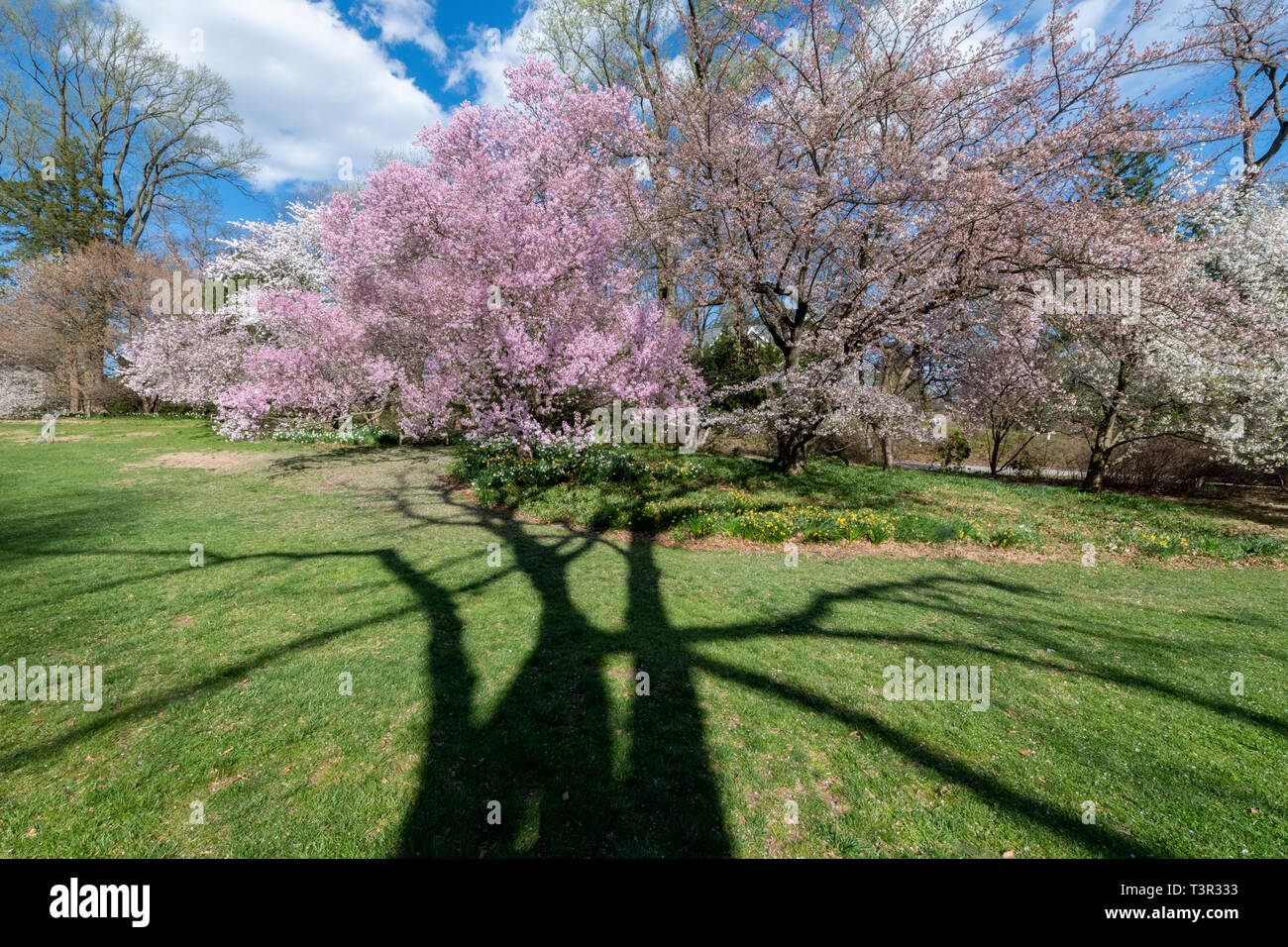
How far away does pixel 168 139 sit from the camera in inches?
1073

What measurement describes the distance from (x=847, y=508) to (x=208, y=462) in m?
17.8

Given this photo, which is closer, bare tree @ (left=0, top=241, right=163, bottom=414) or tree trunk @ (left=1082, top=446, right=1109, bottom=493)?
tree trunk @ (left=1082, top=446, right=1109, bottom=493)

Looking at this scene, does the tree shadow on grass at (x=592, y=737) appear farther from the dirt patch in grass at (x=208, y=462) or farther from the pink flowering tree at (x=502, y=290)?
the dirt patch in grass at (x=208, y=462)

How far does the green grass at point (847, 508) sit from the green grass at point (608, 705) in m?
1.28

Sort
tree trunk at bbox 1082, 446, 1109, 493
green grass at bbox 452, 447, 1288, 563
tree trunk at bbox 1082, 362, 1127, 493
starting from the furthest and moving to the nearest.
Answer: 1. tree trunk at bbox 1082, 446, 1109, 493
2. tree trunk at bbox 1082, 362, 1127, 493
3. green grass at bbox 452, 447, 1288, 563

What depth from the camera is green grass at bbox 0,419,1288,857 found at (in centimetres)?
270

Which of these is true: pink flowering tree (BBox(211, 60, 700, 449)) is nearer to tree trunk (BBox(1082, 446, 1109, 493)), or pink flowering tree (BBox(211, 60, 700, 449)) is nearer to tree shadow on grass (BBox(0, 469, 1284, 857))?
tree shadow on grass (BBox(0, 469, 1284, 857))

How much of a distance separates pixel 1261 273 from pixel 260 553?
2392cm

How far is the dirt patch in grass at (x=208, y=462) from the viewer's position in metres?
13.2

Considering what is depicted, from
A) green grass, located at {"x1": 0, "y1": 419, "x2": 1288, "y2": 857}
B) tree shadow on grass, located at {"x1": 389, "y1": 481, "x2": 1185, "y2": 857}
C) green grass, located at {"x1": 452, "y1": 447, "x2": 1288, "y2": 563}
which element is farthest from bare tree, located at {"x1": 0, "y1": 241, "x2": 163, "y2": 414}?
tree shadow on grass, located at {"x1": 389, "y1": 481, "x2": 1185, "y2": 857}

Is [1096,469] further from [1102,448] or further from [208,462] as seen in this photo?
[208,462]

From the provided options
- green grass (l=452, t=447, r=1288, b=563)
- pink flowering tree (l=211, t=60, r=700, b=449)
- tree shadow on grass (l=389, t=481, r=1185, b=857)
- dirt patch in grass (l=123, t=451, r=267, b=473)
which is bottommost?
tree shadow on grass (l=389, t=481, r=1185, b=857)

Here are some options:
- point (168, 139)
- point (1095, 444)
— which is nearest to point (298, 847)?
point (1095, 444)

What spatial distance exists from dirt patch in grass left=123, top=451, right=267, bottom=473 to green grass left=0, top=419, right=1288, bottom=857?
5.58 m
